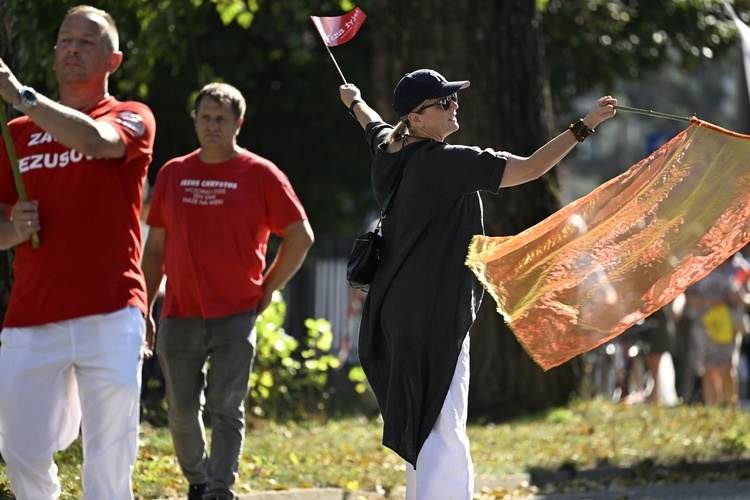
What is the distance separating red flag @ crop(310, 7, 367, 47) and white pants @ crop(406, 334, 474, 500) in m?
2.16

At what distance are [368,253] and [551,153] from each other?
947 mm

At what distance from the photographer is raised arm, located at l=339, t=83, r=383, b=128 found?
22.9ft

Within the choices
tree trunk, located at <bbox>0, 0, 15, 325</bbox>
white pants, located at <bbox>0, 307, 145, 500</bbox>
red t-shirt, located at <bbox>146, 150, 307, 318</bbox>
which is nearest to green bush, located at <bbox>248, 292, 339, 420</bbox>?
tree trunk, located at <bbox>0, 0, 15, 325</bbox>

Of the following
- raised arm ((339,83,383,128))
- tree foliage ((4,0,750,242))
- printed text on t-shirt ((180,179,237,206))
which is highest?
tree foliage ((4,0,750,242))

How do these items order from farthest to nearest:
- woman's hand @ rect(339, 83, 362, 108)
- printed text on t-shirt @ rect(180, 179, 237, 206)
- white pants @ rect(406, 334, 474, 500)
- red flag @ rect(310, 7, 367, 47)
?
printed text on t-shirt @ rect(180, 179, 237, 206), red flag @ rect(310, 7, 367, 47), woman's hand @ rect(339, 83, 362, 108), white pants @ rect(406, 334, 474, 500)

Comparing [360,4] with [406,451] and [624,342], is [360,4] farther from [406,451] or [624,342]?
[406,451]

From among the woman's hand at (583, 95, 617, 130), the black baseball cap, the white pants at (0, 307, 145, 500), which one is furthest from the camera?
the black baseball cap

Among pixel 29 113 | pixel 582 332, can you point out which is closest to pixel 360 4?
pixel 582 332

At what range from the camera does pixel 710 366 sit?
1581cm

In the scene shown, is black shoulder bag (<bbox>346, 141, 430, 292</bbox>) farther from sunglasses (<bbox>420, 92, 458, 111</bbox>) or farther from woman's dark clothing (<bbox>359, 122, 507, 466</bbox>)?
sunglasses (<bbox>420, 92, 458, 111</bbox>)

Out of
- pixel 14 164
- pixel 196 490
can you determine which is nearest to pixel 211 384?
pixel 196 490

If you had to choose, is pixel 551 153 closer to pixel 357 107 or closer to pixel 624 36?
pixel 357 107

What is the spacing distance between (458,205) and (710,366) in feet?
33.7

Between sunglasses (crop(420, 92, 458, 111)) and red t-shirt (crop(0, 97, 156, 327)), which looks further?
sunglasses (crop(420, 92, 458, 111))
